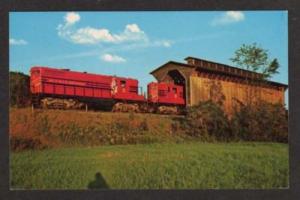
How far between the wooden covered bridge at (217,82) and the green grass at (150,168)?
0.83 metres

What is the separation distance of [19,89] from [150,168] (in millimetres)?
2359

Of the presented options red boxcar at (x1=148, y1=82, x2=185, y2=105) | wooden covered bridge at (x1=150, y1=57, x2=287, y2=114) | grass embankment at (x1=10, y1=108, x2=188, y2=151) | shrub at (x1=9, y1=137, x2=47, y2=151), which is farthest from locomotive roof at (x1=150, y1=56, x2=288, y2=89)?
shrub at (x1=9, y1=137, x2=47, y2=151)

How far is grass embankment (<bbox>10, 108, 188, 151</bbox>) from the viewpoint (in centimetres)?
833

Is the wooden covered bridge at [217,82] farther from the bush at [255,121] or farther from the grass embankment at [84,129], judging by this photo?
the grass embankment at [84,129]

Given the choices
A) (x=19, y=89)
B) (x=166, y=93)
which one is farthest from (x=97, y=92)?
(x=19, y=89)

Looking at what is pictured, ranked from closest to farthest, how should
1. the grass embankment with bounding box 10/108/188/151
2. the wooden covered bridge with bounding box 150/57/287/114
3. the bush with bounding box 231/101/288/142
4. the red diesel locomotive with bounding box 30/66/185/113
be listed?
the grass embankment with bounding box 10/108/188/151, the red diesel locomotive with bounding box 30/66/185/113, the wooden covered bridge with bounding box 150/57/287/114, the bush with bounding box 231/101/288/142

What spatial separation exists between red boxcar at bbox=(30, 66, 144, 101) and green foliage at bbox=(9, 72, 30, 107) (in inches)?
4.2

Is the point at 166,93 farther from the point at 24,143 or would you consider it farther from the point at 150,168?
the point at 24,143

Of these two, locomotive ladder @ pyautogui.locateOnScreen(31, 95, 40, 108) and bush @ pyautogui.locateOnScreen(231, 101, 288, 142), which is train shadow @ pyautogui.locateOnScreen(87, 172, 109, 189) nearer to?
locomotive ladder @ pyautogui.locateOnScreen(31, 95, 40, 108)

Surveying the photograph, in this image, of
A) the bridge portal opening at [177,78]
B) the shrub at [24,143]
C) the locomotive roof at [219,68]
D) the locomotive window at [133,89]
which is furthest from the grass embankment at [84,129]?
the locomotive roof at [219,68]

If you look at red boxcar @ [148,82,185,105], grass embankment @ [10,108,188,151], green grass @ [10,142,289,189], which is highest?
red boxcar @ [148,82,185,105]

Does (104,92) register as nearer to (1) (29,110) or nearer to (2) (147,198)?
(1) (29,110)

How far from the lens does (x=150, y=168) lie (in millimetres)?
8422

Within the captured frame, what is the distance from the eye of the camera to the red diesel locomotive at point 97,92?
8477 mm
